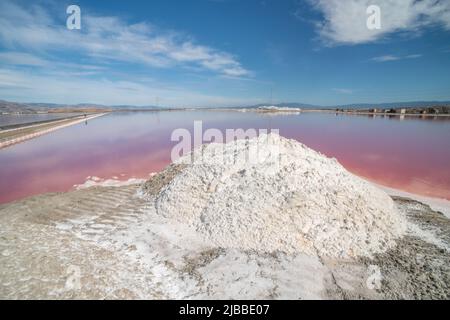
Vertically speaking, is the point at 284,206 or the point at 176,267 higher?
the point at 284,206

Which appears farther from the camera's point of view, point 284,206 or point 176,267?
point 284,206

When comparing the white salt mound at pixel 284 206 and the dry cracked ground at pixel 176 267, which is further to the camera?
the white salt mound at pixel 284 206

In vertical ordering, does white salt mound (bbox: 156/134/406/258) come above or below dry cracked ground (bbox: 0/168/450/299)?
above

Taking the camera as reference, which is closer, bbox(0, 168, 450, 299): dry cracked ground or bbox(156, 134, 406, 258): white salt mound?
bbox(0, 168, 450, 299): dry cracked ground
